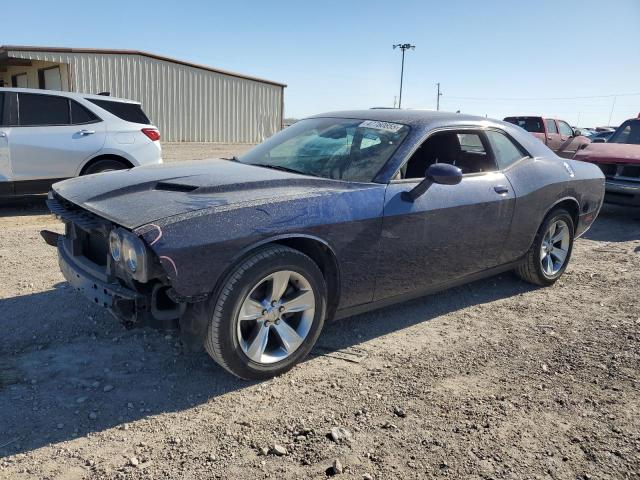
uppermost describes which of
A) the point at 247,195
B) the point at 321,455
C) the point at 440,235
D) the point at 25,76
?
the point at 25,76

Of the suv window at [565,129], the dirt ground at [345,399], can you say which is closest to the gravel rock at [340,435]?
the dirt ground at [345,399]

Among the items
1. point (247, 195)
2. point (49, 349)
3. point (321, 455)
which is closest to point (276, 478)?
point (321, 455)

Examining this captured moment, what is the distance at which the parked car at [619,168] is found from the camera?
27.7 feet

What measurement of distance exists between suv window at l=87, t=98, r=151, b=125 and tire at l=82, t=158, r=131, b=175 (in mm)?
671

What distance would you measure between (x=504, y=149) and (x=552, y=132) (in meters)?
14.5

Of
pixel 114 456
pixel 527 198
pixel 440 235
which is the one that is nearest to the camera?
pixel 114 456

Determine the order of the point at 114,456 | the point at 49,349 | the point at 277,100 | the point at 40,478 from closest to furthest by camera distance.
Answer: the point at 40,478 < the point at 114,456 < the point at 49,349 < the point at 277,100

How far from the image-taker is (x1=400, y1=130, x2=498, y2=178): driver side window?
417cm

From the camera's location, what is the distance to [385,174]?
11.8 ft

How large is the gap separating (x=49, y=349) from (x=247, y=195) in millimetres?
1642

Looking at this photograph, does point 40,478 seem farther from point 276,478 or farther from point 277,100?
point 277,100

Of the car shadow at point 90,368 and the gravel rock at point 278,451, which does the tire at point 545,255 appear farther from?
the gravel rock at point 278,451

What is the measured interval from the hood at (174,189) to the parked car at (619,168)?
22.2 feet

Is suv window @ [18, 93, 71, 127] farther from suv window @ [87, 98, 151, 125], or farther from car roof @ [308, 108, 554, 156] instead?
car roof @ [308, 108, 554, 156]
